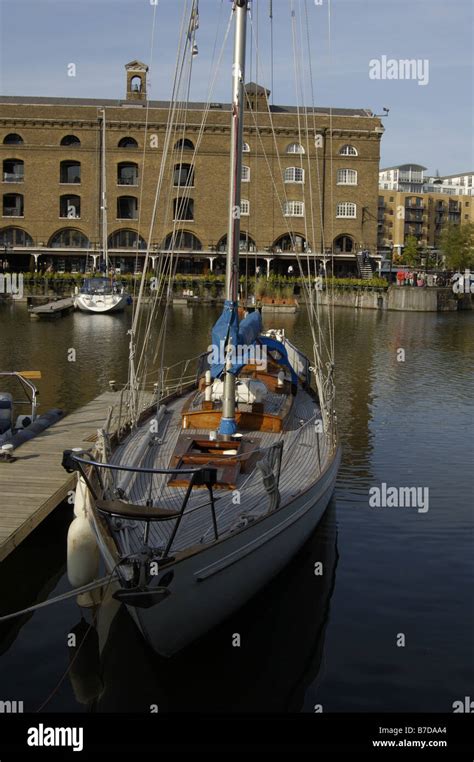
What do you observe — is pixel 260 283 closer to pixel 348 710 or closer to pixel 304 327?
pixel 304 327

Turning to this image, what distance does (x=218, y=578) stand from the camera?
10312 millimetres

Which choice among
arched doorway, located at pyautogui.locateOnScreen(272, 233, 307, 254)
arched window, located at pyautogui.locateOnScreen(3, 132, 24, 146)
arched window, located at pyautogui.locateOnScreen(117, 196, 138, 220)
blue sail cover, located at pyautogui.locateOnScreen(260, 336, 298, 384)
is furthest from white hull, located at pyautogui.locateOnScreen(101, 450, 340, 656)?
arched window, located at pyautogui.locateOnScreen(3, 132, 24, 146)

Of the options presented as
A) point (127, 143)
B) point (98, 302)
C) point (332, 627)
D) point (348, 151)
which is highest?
point (127, 143)

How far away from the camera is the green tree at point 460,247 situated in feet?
297

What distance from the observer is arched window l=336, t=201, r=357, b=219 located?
79188 millimetres

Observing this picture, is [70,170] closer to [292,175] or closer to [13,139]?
[13,139]

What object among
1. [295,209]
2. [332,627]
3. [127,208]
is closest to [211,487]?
[332,627]

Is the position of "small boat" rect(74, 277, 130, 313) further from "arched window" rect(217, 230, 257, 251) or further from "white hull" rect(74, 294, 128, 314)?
"arched window" rect(217, 230, 257, 251)

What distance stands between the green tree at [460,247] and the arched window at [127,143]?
3620 cm

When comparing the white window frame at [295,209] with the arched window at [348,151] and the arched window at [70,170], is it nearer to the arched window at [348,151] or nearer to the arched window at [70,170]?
the arched window at [348,151]

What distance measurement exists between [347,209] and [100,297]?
29219 millimetres

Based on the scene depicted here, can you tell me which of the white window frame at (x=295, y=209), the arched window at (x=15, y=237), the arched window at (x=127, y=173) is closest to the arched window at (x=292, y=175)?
the white window frame at (x=295, y=209)

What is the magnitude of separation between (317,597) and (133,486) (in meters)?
3.33

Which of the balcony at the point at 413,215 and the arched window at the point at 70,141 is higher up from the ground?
the balcony at the point at 413,215
